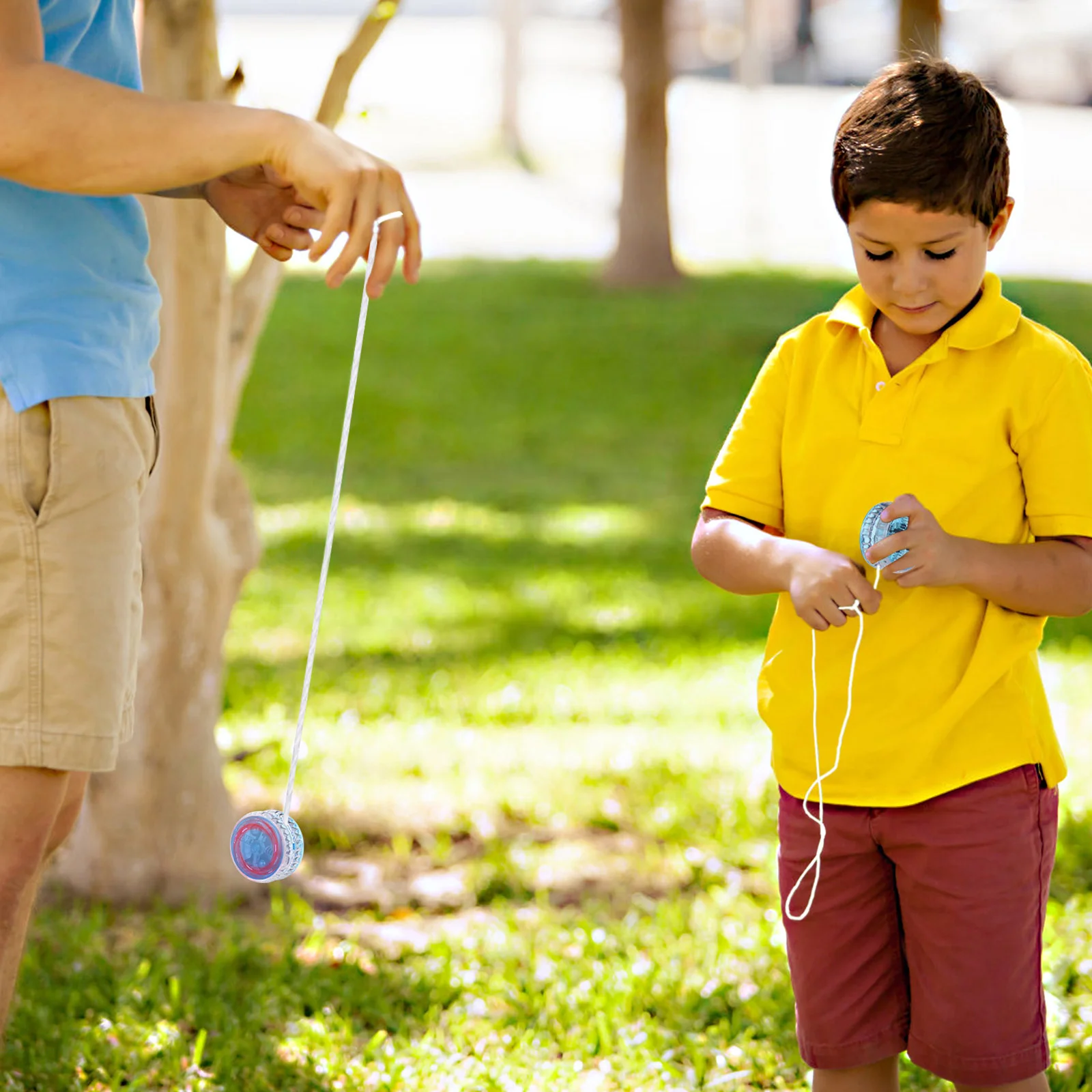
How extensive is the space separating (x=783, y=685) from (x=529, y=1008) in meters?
1.21

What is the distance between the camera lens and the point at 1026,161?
22.0 m

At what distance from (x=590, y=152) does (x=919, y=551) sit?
80.6ft

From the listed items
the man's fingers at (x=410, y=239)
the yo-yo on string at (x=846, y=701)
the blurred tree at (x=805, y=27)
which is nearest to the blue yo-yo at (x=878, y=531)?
the yo-yo on string at (x=846, y=701)

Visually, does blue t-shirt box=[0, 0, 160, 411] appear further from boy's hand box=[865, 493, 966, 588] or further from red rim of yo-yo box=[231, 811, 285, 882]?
boy's hand box=[865, 493, 966, 588]

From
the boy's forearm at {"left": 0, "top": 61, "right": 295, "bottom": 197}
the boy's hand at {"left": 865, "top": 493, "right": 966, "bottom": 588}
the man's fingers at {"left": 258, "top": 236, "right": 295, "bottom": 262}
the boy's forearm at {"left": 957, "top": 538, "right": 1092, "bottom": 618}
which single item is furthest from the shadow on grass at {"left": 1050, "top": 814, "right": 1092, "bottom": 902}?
the boy's forearm at {"left": 0, "top": 61, "right": 295, "bottom": 197}

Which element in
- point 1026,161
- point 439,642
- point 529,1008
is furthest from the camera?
point 1026,161

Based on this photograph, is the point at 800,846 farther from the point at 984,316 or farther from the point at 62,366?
the point at 62,366

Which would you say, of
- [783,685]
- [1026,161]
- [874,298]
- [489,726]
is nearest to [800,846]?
[783,685]

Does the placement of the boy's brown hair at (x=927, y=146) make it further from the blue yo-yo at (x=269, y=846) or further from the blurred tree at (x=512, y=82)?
the blurred tree at (x=512, y=82)

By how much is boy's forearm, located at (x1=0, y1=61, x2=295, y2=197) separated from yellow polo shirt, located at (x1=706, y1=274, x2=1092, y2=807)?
0.85m

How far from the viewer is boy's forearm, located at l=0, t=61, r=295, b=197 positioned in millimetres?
1890

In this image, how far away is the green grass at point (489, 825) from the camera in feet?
10.1

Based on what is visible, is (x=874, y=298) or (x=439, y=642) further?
(x=439, y=642)

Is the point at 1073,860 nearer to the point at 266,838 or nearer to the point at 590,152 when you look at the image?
the point at 266,838
